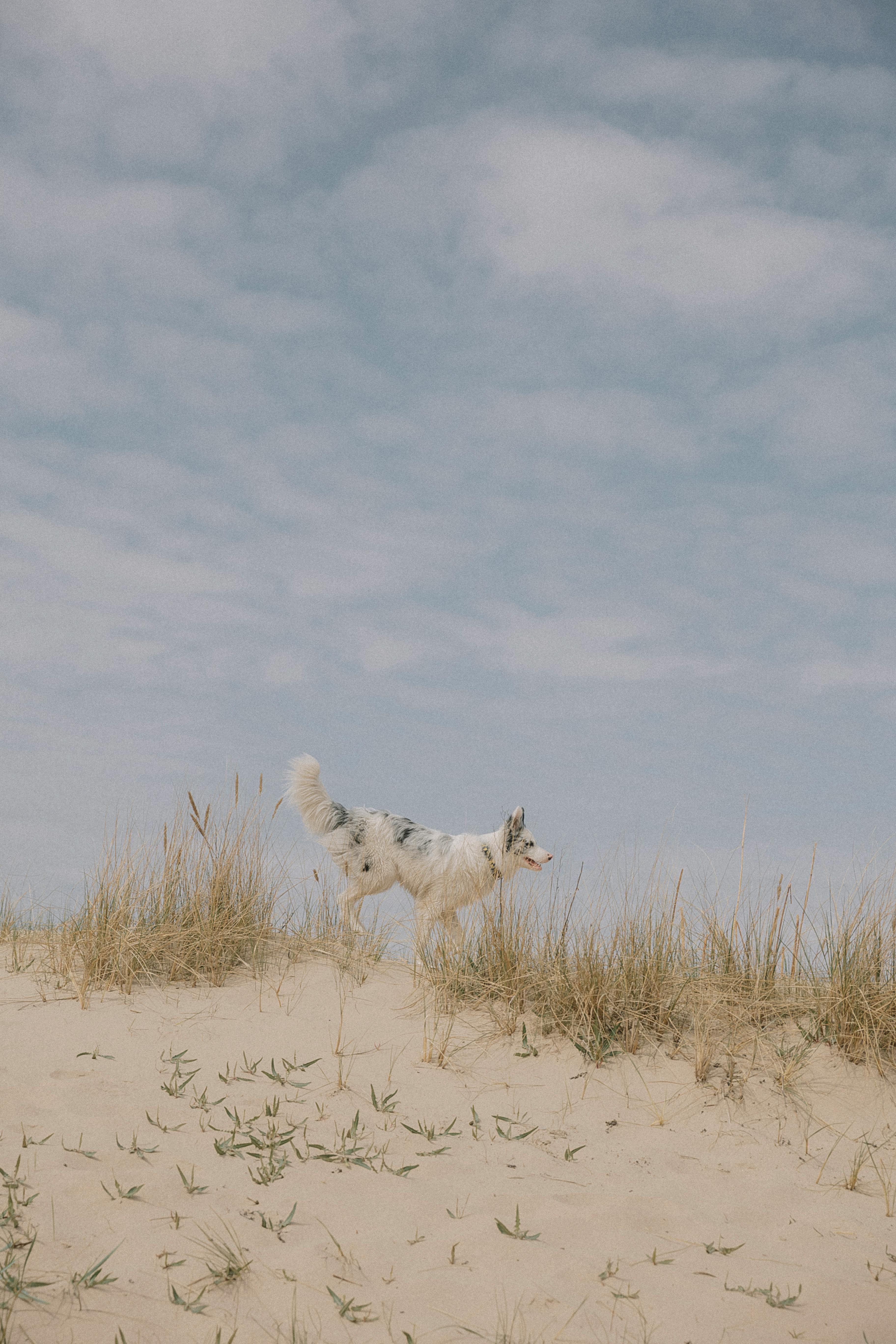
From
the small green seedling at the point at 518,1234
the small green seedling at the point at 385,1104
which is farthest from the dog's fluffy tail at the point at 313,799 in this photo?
the small green seedling at the point at 518,1234

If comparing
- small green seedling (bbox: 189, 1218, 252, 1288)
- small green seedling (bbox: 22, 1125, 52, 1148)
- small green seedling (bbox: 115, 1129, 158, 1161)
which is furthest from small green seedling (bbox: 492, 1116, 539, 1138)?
small green seedling (bbox: 22, 1125, 52, 1148)

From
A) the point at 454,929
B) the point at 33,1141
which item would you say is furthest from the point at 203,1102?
the point at 454,929

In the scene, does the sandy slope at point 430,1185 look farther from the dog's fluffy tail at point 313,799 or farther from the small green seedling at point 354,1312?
the dog's fluffy tail at point 313,799

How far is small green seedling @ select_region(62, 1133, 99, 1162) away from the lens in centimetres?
397

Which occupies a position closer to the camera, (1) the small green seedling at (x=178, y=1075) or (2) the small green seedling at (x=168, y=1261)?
(2) the small green seedling at (x=168, y=1261)

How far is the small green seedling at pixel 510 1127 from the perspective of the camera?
4.47 meters

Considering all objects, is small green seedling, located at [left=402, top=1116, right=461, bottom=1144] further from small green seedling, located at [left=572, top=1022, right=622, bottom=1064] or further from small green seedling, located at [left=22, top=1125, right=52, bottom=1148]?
small green seedling, located at [left=22, top=1125, right=52, bottom=1148]

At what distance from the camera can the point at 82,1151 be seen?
13.2 feet

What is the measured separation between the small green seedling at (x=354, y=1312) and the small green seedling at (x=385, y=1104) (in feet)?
4.79

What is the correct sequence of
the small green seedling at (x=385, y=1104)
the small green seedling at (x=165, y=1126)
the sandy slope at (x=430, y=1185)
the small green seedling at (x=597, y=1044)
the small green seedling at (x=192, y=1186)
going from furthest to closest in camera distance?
the small green seedling at (x=597, y=1044), the small green seedling at (x=385, y=1104), the small green seedling at (x=165, y=1126), the small green seedling at (x=192, y=1186), the sandy slope at (x=430, y=1185)

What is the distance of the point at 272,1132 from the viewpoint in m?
4.25

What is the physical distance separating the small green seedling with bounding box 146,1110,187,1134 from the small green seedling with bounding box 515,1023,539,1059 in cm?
185

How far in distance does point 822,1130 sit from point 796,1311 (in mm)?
1723

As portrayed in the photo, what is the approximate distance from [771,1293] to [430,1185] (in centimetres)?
134
